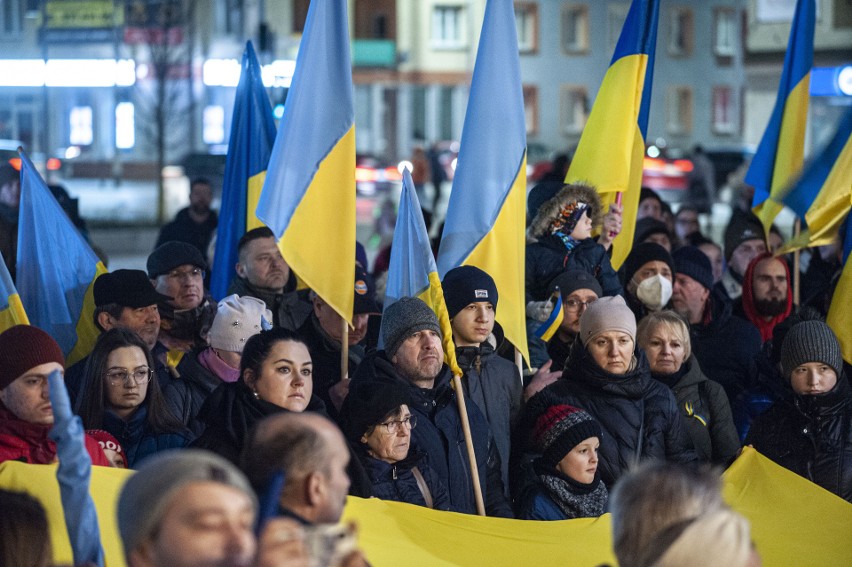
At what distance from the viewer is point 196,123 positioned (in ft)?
152

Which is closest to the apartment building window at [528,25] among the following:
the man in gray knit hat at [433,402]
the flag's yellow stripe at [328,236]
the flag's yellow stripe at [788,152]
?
the flag's yellow stripe at [788,152]

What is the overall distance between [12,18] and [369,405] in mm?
45045

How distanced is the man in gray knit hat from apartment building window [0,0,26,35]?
4429cm

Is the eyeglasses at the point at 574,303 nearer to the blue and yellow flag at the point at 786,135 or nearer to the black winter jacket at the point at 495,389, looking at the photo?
the black winter jacket at the point at 495,389

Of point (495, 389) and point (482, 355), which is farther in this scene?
point (482, 355)

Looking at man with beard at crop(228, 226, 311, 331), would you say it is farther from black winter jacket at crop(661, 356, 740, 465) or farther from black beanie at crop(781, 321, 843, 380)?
black beanie at crop(781, 321, 843, 380)

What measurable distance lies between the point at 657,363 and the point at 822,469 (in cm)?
97

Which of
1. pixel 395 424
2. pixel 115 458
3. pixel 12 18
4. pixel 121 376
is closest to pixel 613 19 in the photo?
pixel 12 18

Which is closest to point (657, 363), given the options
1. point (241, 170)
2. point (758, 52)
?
point (241, 170)

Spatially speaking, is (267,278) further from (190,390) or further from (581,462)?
(581,462)

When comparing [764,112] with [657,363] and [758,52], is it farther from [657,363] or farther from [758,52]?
[657,363]

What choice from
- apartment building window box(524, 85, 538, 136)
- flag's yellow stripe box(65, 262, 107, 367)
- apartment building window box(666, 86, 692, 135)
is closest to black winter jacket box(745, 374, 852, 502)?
flag's yellow stripe box(65, 262, 107, 367)

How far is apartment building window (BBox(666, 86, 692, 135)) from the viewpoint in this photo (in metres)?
53.9

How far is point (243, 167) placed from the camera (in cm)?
873
